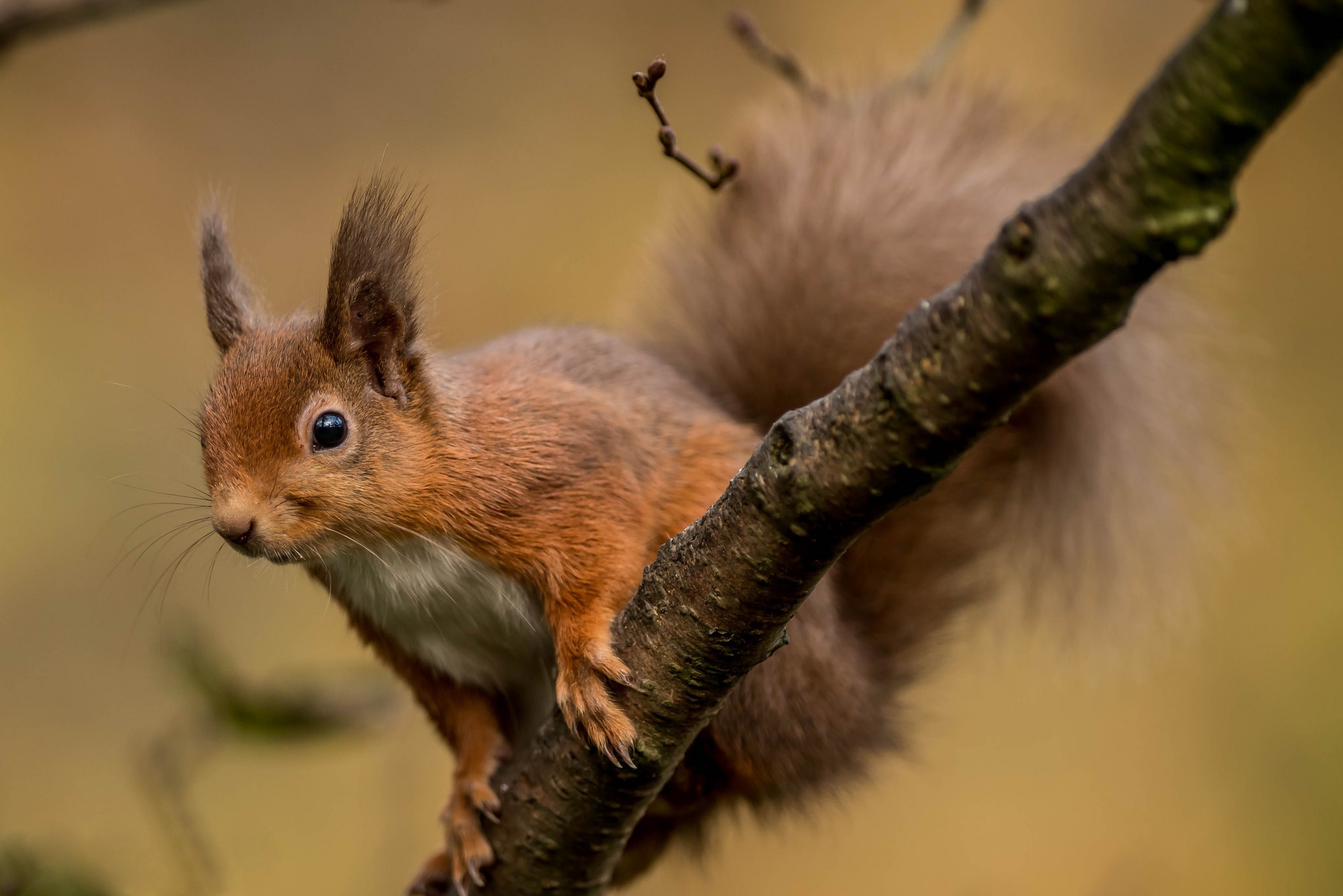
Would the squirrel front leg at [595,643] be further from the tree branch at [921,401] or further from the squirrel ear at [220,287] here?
the squirrel ear at [220,287]

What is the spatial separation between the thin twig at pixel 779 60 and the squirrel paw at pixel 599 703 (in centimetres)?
139

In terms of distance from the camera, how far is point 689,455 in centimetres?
205

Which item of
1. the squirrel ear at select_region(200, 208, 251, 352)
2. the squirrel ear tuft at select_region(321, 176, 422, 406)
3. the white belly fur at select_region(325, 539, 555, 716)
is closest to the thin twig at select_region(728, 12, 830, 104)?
the squirrel ear tuft at select_region(321, 176, 422, 406)

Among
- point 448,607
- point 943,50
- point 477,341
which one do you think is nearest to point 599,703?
point 448,607

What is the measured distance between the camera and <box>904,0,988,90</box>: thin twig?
243 centimetres

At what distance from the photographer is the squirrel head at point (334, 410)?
1.72 m

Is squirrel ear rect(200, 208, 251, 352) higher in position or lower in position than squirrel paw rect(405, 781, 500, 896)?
higher

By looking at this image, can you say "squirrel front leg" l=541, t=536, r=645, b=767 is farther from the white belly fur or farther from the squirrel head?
the squirrel head

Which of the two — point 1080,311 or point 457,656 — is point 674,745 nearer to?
point 457,656

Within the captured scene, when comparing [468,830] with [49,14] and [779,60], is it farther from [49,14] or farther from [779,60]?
[779,60]

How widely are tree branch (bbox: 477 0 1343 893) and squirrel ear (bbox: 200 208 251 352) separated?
86 centimetres

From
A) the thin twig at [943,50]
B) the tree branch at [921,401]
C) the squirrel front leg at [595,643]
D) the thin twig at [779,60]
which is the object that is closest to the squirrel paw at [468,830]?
the tree branch at [921,401]

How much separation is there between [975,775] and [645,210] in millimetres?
2237

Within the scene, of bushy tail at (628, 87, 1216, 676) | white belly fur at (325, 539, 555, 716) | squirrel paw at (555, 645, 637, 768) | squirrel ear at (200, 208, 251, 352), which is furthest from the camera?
bushy tail at (628, 87, 1216, 676)
